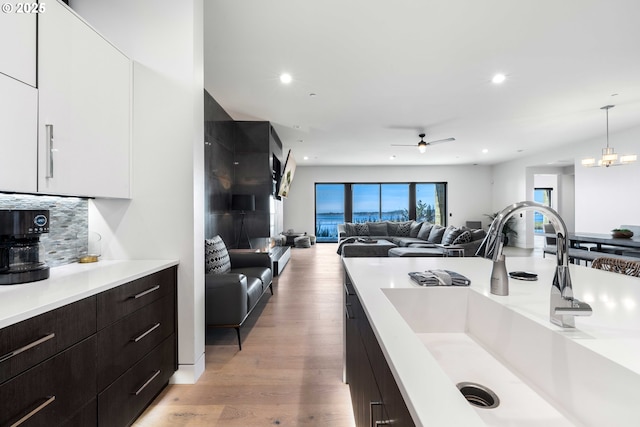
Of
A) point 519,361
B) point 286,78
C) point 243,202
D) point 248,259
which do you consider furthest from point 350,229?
point 519,361

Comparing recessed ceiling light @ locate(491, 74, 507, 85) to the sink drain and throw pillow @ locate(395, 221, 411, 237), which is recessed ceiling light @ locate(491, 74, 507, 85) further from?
throw pillow @ locate(395, 221, 411, 237)

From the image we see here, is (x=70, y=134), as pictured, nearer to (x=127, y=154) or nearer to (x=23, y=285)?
(x=127, y=154)

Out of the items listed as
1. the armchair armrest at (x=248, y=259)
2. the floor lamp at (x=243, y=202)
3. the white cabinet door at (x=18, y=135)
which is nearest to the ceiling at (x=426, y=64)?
the floor lamp at (x=243, y=202)

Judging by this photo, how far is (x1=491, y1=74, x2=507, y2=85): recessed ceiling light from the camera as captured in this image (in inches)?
130

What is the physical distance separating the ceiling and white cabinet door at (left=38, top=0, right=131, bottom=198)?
1.02 m

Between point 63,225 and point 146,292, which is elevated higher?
point 63,225

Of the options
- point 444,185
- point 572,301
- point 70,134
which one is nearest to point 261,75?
point 70,134

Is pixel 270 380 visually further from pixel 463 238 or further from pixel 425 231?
pixel 425 231

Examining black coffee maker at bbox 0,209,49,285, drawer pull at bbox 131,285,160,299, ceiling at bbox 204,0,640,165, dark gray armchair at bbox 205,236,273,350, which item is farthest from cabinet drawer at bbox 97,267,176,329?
ceiling at bbox 204,0,640,165

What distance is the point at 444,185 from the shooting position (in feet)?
32.7

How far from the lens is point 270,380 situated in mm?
1946

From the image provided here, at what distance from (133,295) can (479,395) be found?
5.33 feet

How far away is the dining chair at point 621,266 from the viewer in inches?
63.6

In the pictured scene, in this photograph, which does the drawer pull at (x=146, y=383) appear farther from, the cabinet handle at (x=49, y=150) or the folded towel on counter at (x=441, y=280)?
the folded towel on counter at (x=441, y=280)
